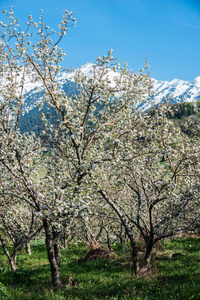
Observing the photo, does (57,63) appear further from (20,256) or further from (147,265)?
(20,256)

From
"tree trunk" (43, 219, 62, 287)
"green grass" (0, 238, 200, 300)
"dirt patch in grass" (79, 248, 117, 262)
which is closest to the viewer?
"green grass" (0, 238, 200, 300)

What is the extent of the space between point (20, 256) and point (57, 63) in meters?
16.4

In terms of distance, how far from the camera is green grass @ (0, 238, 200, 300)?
7.39m

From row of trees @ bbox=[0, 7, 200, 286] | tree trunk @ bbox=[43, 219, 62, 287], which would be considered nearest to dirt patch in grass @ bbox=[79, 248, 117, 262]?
row of trees @ bbox=[0, 7, 200, 286]

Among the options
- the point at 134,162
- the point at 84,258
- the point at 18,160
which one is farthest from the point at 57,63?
the point at 84,258

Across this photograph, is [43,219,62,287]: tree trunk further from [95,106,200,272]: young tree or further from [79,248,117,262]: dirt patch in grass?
[79,248,117,262]: dirt patch in grass

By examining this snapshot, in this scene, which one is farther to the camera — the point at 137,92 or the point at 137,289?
the point at 137,92

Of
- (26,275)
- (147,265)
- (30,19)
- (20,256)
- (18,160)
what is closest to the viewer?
(30,19)

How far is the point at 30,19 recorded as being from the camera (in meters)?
7.82

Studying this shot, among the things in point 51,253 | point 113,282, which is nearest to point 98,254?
point 113,282

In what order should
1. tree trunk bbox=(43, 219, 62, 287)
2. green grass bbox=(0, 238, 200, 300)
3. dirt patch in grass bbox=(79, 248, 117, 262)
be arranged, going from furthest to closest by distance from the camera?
dirt patch in grass bbox=(79, 248, 117, 262)
tree trunk bbox=(43, 219, 62, 287)
green grass bbox=(0, 238, 200, 300)

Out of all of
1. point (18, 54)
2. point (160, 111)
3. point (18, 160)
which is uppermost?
point (18, 54)

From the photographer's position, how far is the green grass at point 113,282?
7387 millimetres

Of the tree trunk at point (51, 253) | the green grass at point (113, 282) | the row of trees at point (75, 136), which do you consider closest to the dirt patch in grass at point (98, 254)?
the green grass at point (113, 282)
